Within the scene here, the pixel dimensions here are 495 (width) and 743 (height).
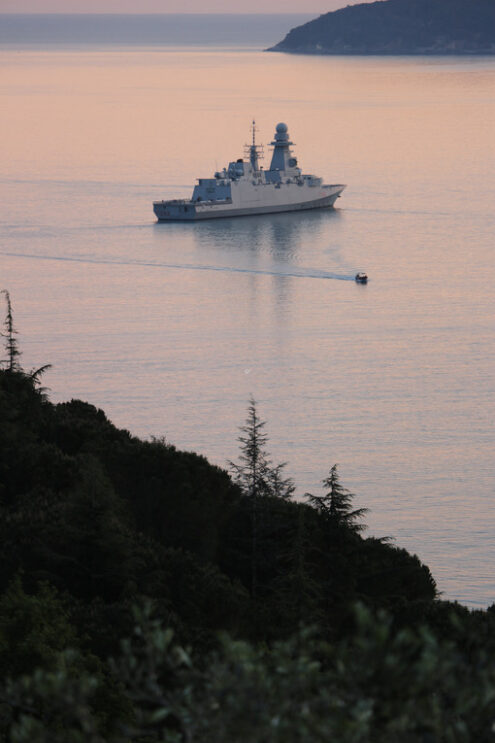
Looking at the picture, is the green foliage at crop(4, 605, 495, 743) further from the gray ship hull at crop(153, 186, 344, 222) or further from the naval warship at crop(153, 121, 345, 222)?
the naval warship at crop(153, 121, 345, 222)

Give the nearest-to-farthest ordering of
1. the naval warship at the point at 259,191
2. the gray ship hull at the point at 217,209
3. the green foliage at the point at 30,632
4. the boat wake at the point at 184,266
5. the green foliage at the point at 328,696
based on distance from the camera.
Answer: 1. the green foliage at the point at 328,696
2. the green foliage at the point at 30,632
3. the boat wake at the point at 184,266
4. the gray ship hull at the point at 217,209
5. the naval warship at the point at 259,191

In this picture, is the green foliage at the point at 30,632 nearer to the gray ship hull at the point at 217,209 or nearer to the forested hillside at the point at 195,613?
the forested hillside at the point at 195,613

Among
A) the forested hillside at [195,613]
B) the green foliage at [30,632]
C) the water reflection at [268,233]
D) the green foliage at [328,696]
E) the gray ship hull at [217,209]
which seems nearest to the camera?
the green foliage at [328,696]

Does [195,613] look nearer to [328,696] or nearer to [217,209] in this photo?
[328,696]

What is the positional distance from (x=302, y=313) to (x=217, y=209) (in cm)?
2973

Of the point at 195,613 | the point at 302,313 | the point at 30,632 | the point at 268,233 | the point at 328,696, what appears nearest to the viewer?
the point at 328,696

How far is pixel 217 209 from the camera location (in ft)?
258

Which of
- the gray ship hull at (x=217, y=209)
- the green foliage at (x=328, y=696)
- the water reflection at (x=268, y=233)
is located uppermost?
the gray ship hull at (x=217, y=209)

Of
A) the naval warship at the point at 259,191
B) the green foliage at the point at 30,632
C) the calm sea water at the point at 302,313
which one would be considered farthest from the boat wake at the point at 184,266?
the green foliage at the point at 30,632

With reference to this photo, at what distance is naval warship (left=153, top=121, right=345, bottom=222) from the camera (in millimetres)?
78688

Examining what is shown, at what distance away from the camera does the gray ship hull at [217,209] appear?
7519 cm

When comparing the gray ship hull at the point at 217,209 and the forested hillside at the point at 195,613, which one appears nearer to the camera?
the forested hillside at the point at 195,613

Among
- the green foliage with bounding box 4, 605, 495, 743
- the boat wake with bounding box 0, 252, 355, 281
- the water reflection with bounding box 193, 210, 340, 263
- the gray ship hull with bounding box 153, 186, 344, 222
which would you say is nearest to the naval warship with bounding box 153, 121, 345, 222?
the gray ship hull with bounding box 153, 186, 344, 222

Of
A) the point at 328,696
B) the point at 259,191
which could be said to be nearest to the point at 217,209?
the point at 259,191
